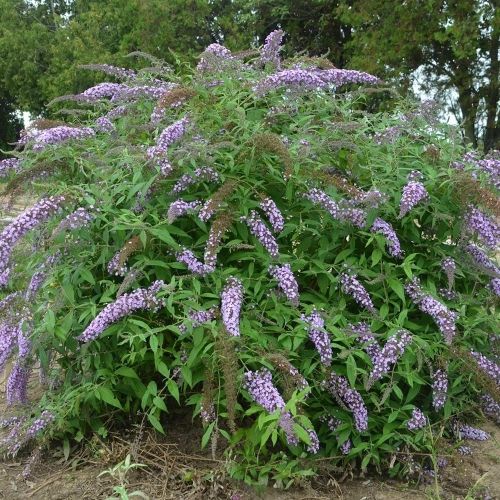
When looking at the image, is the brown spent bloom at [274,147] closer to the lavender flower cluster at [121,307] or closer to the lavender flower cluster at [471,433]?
the lavender flower cluster at [121,307]

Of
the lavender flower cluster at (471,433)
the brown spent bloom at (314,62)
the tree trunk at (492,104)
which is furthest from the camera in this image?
the tree trunk at (492,104)

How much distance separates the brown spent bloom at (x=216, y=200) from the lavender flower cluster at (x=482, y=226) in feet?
4.20

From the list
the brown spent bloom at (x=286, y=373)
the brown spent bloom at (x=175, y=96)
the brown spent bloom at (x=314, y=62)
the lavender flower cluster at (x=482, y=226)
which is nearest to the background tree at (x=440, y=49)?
the brown spent bloom at (x=314, y=62)

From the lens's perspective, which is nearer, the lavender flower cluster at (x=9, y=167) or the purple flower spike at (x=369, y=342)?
the purple flower spike at (x=369, y=342)

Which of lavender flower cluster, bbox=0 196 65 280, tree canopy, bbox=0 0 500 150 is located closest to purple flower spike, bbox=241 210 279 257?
lavender flower cluster, bbox=0 196 65 280

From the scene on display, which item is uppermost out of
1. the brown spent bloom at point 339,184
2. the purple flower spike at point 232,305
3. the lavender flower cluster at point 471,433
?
the brown spent bloom at point 339,184

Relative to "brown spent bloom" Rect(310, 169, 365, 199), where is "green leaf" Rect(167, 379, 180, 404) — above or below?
below

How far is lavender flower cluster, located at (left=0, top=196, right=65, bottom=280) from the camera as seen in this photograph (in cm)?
316

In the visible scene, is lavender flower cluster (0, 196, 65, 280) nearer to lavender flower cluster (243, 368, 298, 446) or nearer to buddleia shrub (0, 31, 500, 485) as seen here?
buddleia shrub (0, 31, 500, 485)

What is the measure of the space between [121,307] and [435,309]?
1.56m

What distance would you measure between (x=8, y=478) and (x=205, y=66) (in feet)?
8.29

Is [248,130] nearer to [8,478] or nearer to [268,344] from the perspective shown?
[268,344]

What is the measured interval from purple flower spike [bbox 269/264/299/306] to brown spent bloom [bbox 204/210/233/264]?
0.33 meters

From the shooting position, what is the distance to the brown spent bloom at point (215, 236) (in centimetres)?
316
